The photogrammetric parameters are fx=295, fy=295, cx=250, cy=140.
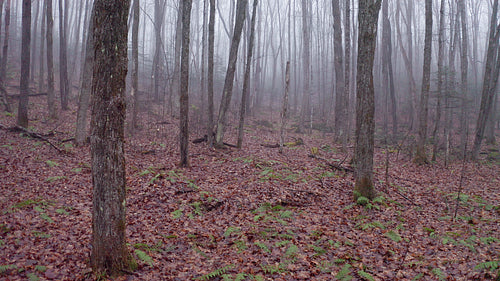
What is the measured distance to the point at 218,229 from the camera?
6172 millimetres

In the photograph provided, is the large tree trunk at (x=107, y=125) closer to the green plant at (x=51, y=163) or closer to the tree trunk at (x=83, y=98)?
the green plant at (x=51, y=163)

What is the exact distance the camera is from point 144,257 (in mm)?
4734

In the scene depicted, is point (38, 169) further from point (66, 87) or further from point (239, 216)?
point (66, 87)

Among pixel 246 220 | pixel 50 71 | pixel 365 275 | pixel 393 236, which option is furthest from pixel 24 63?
pixel 393 236

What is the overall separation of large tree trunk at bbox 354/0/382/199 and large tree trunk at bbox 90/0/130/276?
5.97 m

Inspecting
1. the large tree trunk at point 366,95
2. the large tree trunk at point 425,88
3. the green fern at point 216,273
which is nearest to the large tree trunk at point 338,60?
the large tree trunk at point 425,88

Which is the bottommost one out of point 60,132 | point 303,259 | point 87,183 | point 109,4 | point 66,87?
point 303,259

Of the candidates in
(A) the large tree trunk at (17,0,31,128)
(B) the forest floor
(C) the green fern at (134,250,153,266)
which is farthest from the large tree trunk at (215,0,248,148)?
(C) the green fern at (134,250,153,266)

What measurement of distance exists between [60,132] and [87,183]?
6.13m

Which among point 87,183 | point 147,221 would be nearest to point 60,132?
point 87,183

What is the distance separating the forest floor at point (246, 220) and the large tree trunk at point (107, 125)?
28.2 inches

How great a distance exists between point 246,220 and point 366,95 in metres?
4.43

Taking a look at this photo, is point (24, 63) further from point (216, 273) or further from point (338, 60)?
point (338, 60)

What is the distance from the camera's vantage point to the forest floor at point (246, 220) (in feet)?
15.3
